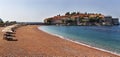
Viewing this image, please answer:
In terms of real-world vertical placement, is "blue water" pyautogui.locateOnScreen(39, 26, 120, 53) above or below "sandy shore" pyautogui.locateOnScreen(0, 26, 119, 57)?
below

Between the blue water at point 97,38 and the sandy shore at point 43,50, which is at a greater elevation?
the sandy shore at point 43,50

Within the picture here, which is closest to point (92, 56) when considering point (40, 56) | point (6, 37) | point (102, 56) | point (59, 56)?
point (102, 56)

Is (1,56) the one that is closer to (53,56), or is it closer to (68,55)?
(53,56)

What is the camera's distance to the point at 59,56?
20531 millimetres

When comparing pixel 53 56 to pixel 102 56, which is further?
pixel 102 56

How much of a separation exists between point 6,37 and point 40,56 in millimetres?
13153

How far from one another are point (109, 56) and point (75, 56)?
10.5ft

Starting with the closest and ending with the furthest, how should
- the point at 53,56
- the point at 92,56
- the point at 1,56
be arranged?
the point at 1,56
the point at 53,56
the point at 92,56

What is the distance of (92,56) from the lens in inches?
857

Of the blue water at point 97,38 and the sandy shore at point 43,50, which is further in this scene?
the blue water at point 97,38

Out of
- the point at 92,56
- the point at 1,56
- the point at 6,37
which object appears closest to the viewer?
the point at 1,56

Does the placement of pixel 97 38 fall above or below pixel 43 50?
below

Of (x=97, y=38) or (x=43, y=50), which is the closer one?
(x=43, y=50)

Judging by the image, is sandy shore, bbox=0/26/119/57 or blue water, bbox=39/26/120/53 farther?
blue water, bbox=39/26/120/53
